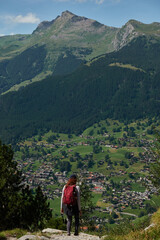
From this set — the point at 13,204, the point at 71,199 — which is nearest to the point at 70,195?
the point at 71,199

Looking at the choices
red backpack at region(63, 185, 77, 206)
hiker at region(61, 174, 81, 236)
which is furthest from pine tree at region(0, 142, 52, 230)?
red backpack at region(63, 185, 77, 206)

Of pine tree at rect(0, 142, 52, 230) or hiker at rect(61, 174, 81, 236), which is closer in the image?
hiker at rect(61, 174, 81, 236)

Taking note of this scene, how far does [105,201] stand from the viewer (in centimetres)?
15738

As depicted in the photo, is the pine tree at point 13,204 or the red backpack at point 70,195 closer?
the red backpack at point 70,195

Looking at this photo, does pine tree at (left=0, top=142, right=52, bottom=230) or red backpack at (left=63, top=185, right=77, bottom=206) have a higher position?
red backpack at (left=63, top=185, right=77, bottom=206)

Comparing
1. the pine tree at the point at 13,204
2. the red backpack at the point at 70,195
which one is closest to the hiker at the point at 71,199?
the red backpack at the point at 70,195

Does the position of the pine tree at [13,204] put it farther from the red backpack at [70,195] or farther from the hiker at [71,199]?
the red backpack at [70,195]

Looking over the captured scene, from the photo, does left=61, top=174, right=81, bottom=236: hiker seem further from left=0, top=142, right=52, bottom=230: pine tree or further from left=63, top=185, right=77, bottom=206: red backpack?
left=0, top=142, right=52, bottom=230: pine tree

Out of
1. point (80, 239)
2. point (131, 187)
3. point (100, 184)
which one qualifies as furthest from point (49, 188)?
point (80, 239)

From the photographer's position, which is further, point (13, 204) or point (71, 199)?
point (13, 204)

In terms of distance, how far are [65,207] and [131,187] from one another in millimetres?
171134

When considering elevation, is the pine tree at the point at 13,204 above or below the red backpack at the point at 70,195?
below

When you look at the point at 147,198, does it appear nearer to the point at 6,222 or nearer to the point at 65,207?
the point at 6,222

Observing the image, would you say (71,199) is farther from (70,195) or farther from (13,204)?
(13,204)
